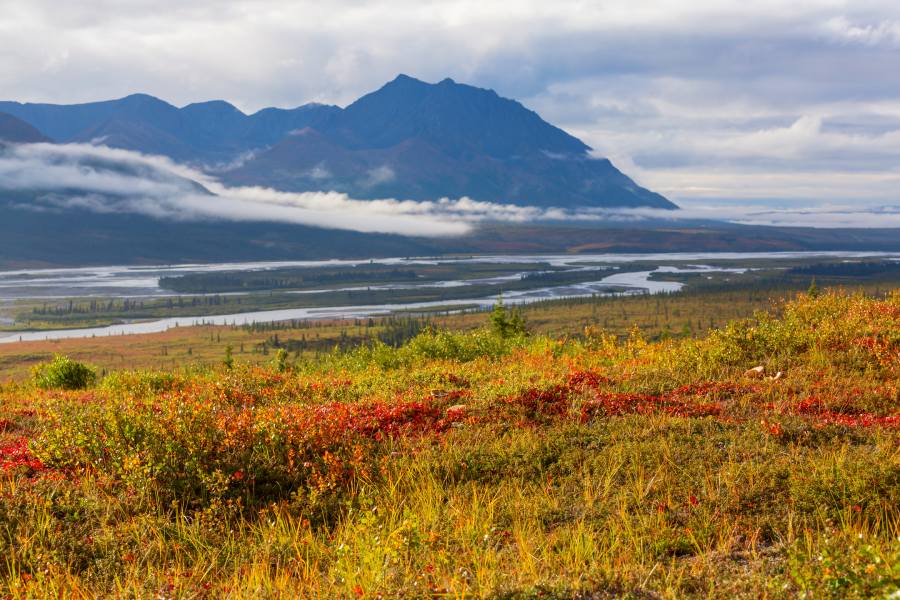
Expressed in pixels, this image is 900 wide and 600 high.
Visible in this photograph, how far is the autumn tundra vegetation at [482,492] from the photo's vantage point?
6023mm

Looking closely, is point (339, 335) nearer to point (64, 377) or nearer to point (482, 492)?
point (64, 377)

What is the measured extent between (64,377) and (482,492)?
1733 cm

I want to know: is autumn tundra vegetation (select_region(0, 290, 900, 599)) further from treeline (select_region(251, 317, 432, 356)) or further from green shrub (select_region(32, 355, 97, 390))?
treeline (select_region(251, 317, 432, 356))

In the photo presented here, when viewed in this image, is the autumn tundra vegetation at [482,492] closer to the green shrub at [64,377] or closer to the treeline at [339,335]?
the green shrub at [64,377]

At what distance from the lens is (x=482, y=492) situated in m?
8.23

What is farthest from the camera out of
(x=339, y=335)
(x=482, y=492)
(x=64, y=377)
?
(x=339, y=335)

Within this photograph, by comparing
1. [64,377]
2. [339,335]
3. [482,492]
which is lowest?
[339,335]

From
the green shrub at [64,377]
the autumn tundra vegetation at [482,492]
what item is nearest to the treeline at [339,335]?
the green shrub at [64,377]

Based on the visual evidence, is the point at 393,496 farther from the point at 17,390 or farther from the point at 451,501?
the point at 17,390

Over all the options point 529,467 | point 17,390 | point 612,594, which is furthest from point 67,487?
point 17,390

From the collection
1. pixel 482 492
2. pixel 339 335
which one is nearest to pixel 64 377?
pixel 482 492

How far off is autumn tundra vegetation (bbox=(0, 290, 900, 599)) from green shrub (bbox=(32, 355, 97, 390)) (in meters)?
7.65

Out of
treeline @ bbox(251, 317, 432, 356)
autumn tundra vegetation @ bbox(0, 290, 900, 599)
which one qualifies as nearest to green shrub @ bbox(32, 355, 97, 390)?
autumn tundra vegetation @ bbox(0, 290, 900, 599)

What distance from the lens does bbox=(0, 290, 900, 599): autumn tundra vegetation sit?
6.02m
